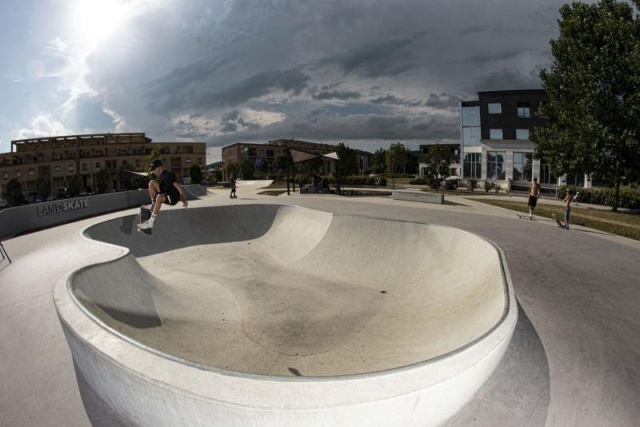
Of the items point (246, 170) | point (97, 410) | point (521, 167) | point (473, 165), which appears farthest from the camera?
point (246, 170)

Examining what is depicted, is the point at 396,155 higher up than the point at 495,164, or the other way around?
the point at 396,155

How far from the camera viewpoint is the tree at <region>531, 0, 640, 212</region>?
53.1ft

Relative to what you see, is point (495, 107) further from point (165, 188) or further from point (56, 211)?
point (56, 211)

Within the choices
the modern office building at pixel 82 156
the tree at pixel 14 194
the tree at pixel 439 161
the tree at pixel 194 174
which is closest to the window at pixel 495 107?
the tree at pixel 439 161

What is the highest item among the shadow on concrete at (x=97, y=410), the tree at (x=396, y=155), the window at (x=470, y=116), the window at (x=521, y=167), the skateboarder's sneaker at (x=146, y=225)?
the window at (x=470, y=116)

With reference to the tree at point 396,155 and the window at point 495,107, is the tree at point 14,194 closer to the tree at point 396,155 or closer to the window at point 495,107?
the tree at point 396,155

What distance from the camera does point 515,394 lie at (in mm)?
3383

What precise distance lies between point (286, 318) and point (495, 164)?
3736cm

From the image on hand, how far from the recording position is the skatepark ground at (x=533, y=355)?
3154 millimetres

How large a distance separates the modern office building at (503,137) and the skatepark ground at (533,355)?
32.9 meters

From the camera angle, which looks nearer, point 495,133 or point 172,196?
point 172,196

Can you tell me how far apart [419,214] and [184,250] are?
32.8 ft

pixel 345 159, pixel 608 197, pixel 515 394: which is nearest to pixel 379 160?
pixel 345 159

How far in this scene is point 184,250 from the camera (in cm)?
1302
